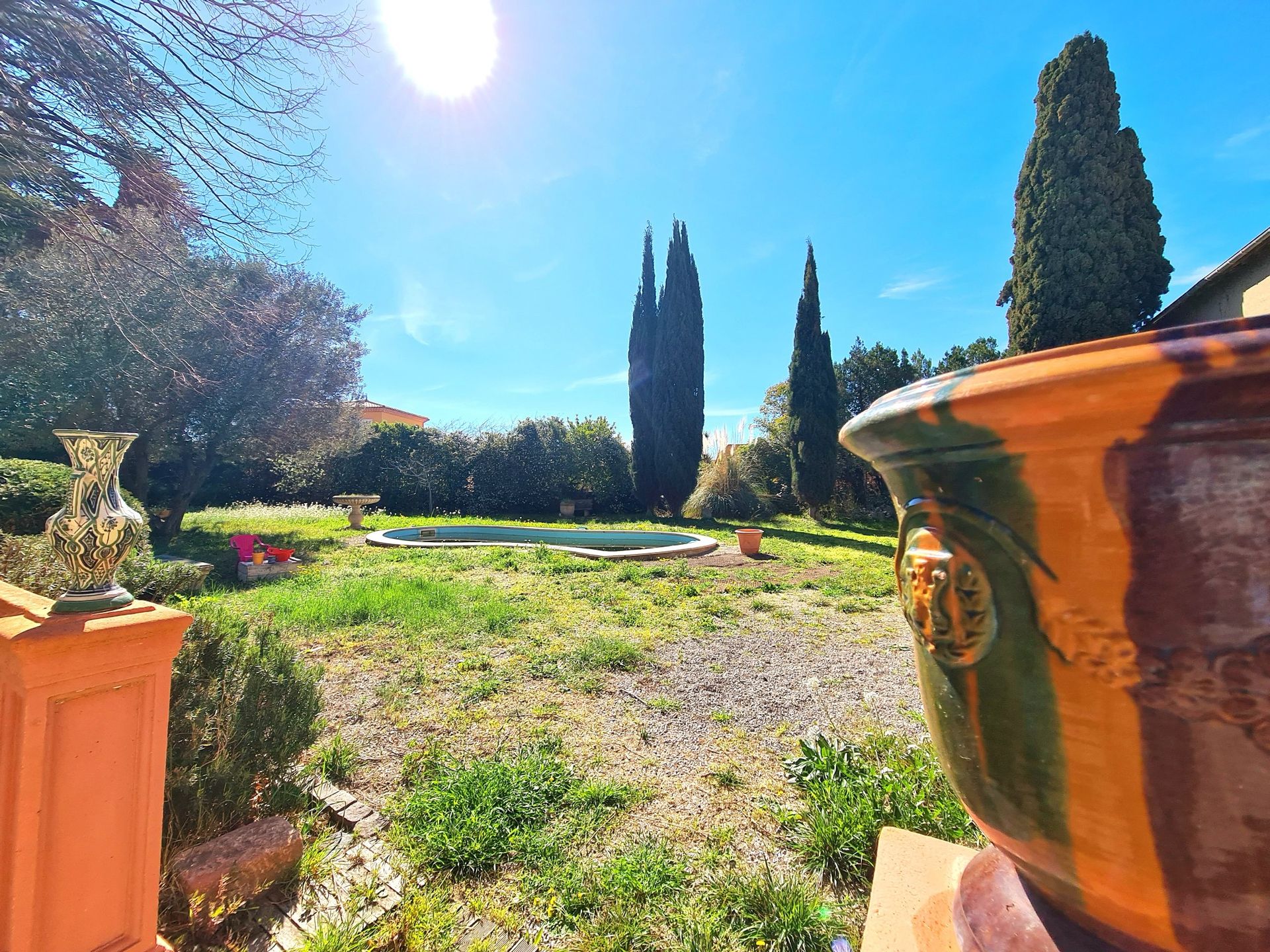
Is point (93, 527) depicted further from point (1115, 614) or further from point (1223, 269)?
point (1223, 269)

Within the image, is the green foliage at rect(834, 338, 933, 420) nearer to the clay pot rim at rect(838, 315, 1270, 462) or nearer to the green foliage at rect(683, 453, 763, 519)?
the green foliage at rect(683, 453, 763, 519)

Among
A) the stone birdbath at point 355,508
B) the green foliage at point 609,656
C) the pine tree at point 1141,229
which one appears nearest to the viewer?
the green foliage at point 609,656

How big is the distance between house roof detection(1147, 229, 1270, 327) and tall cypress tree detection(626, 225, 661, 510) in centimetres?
1073

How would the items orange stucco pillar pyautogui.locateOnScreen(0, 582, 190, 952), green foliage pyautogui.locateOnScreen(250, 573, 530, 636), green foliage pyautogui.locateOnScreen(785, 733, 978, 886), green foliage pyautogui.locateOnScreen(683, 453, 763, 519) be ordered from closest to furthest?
1. orange stucco pillar pyautogui.locateOnScreen(0, 582, 190, 952)
2. green foliage pyautogui.locateOnScreen(785, 733, 978, 886)
3. green foliage pyautogui.locateOnScreen(250, 573, 530, 636)
4. green foliage pyautogui.locateOnScreen(683, 453, 763, 519)

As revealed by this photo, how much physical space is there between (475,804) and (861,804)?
1436mm

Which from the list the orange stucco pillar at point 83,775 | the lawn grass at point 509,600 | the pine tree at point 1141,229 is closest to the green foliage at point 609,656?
the lawn grass at point 509,600

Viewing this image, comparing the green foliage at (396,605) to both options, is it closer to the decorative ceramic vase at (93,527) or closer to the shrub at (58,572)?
the shrub at (58,572)

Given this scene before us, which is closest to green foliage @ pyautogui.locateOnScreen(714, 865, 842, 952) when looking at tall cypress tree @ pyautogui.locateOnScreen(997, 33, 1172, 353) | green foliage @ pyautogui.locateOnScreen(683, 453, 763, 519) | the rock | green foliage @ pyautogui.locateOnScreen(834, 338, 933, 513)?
the rock

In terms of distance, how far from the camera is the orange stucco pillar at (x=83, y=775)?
1.11 metres

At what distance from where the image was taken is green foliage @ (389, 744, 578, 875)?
5.58ft

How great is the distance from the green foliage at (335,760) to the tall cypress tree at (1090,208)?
10.9m

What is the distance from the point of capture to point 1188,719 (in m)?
0.46

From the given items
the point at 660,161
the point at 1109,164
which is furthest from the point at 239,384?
the point at 1109,164

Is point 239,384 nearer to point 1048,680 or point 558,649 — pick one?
point 558,649
